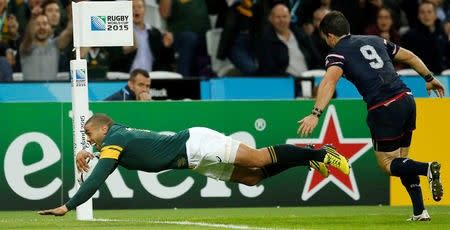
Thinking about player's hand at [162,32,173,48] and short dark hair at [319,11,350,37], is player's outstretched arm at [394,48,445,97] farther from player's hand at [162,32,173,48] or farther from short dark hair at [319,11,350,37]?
player's hand at [162,32,173,48]

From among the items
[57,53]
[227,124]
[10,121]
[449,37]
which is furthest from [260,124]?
[449,37]

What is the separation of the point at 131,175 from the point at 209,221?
3111 millimetres

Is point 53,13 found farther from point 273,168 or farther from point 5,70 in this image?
point 273,168

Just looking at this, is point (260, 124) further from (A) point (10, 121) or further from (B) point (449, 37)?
(B) point (449, 37)

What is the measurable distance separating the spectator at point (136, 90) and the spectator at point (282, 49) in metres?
3.40

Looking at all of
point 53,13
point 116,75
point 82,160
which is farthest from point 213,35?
point 82,160

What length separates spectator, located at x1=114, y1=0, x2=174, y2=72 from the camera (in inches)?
835

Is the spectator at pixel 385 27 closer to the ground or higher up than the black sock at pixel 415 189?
higher up

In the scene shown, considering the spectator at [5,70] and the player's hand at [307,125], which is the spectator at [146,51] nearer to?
the spectator at [5,70]

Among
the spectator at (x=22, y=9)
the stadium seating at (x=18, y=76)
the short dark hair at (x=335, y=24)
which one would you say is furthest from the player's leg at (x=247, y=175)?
the spectator at (x=22, y=9)

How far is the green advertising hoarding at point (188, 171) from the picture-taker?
1722 cm

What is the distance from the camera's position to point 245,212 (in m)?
16.7

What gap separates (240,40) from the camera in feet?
72.1

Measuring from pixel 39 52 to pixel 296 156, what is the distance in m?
7.34
